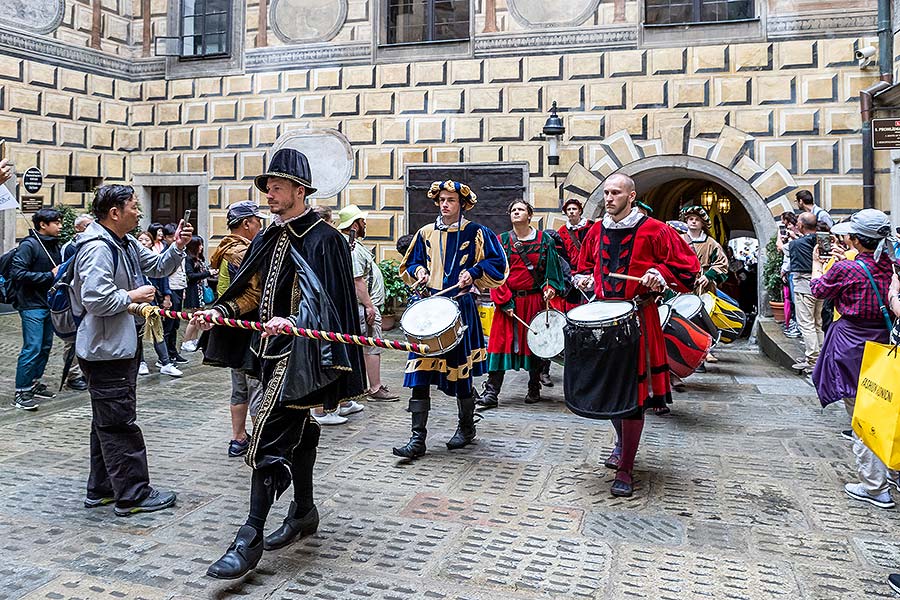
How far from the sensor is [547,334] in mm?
6758

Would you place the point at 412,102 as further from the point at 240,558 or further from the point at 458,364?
the point at 240,558

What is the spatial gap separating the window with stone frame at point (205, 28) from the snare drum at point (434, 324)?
1134 centimetres

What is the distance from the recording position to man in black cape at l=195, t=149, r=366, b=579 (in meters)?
3.20

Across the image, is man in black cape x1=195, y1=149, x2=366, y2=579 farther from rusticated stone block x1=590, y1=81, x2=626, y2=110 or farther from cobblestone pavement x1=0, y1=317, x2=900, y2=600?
rusticated stone block x1=590, y1=81, x2=626, y2=110

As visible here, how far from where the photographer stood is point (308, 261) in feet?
11.2

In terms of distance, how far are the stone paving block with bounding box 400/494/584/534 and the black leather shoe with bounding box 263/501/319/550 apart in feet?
1.78

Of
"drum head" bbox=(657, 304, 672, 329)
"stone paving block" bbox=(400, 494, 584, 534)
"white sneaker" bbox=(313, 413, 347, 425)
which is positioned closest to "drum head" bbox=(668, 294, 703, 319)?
"drum head" bbox=(657, 304, 672, 329)

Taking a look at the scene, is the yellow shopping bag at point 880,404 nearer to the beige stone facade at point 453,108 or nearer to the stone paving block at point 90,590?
the stone paving block at point 90,590

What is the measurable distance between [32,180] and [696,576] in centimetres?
1367

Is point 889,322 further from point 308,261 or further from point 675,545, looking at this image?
point 308,261

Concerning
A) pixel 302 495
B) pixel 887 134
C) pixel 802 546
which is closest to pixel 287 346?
pixel 302 495

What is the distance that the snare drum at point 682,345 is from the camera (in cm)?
627

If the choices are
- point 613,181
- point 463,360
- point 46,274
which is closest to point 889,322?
point 613,181

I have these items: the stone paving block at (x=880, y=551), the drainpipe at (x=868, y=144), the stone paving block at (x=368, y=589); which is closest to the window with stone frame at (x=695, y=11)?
the drainpipe at (x=868, y=144)
